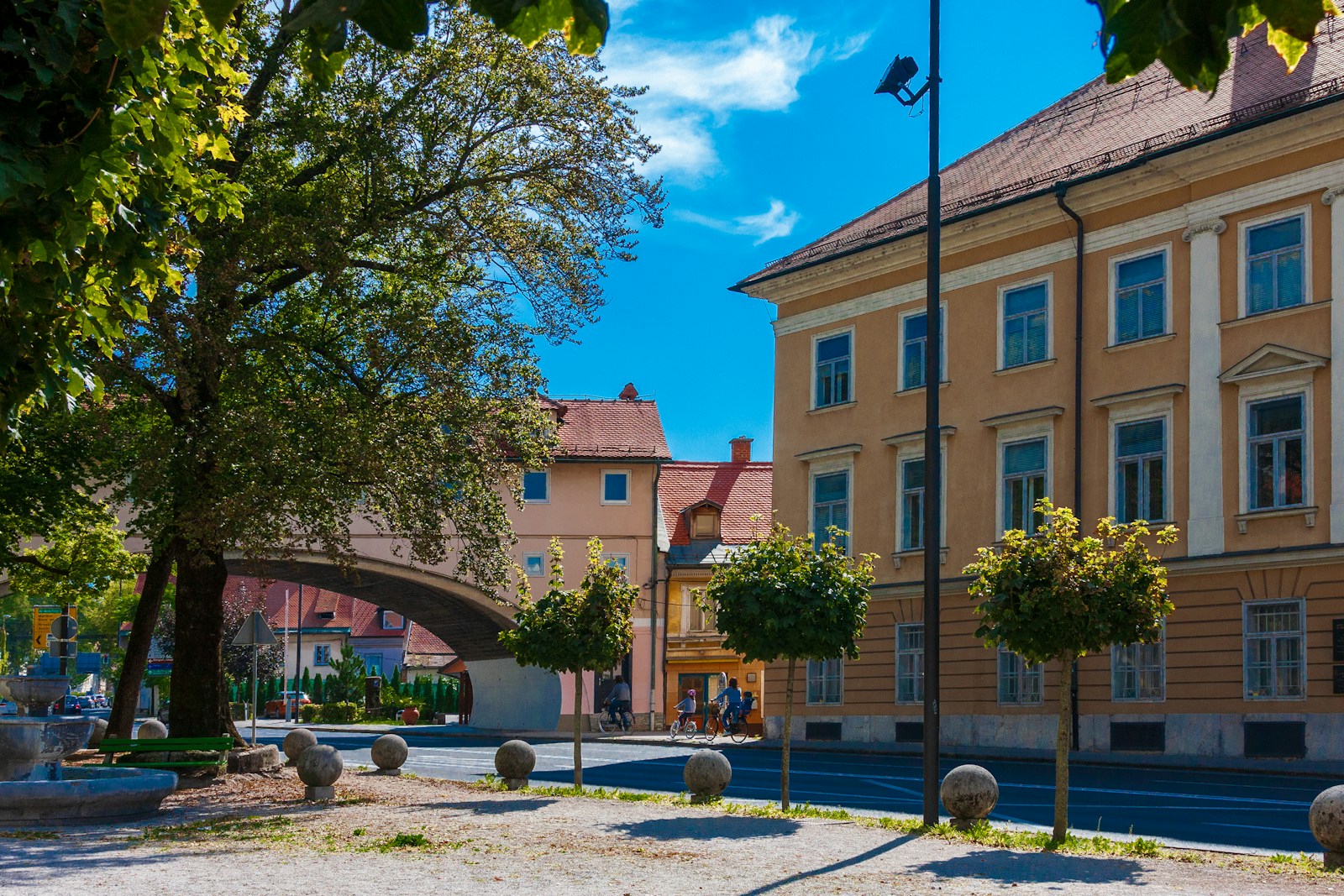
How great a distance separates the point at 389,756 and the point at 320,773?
5.29m

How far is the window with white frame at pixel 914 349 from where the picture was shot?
116ft

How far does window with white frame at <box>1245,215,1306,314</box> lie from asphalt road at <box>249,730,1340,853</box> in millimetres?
8944

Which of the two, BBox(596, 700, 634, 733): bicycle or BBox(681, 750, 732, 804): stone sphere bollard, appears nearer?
BBox(681, 750, 732, 804): stone sphere bollard

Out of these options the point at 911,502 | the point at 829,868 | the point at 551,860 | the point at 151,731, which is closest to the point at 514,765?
the point at 551,860

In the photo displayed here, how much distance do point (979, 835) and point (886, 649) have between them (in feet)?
71.3

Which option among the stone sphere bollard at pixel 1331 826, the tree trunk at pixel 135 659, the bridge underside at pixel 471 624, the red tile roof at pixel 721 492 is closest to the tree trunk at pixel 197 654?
the tree trunk at pixel 135 659

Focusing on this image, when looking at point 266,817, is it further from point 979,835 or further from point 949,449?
point 949,449

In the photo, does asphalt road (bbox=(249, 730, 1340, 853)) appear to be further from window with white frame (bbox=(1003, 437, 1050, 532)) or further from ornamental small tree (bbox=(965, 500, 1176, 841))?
window with white frame (bbox=(1003, 437, 1050, 532))

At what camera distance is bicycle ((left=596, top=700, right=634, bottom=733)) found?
46625mm

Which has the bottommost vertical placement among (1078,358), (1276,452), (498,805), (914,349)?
(498,805)

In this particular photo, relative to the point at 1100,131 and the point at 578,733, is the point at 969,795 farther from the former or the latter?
the point at 1100,131

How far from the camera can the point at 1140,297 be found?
30.8 meters

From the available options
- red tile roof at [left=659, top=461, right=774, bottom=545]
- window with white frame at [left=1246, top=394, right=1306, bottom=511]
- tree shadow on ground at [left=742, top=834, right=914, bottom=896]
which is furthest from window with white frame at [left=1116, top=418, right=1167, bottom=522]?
red tile roof at [left=659, top=461, right=774, bottom=545]

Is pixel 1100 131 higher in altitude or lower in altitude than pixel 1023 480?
higher
